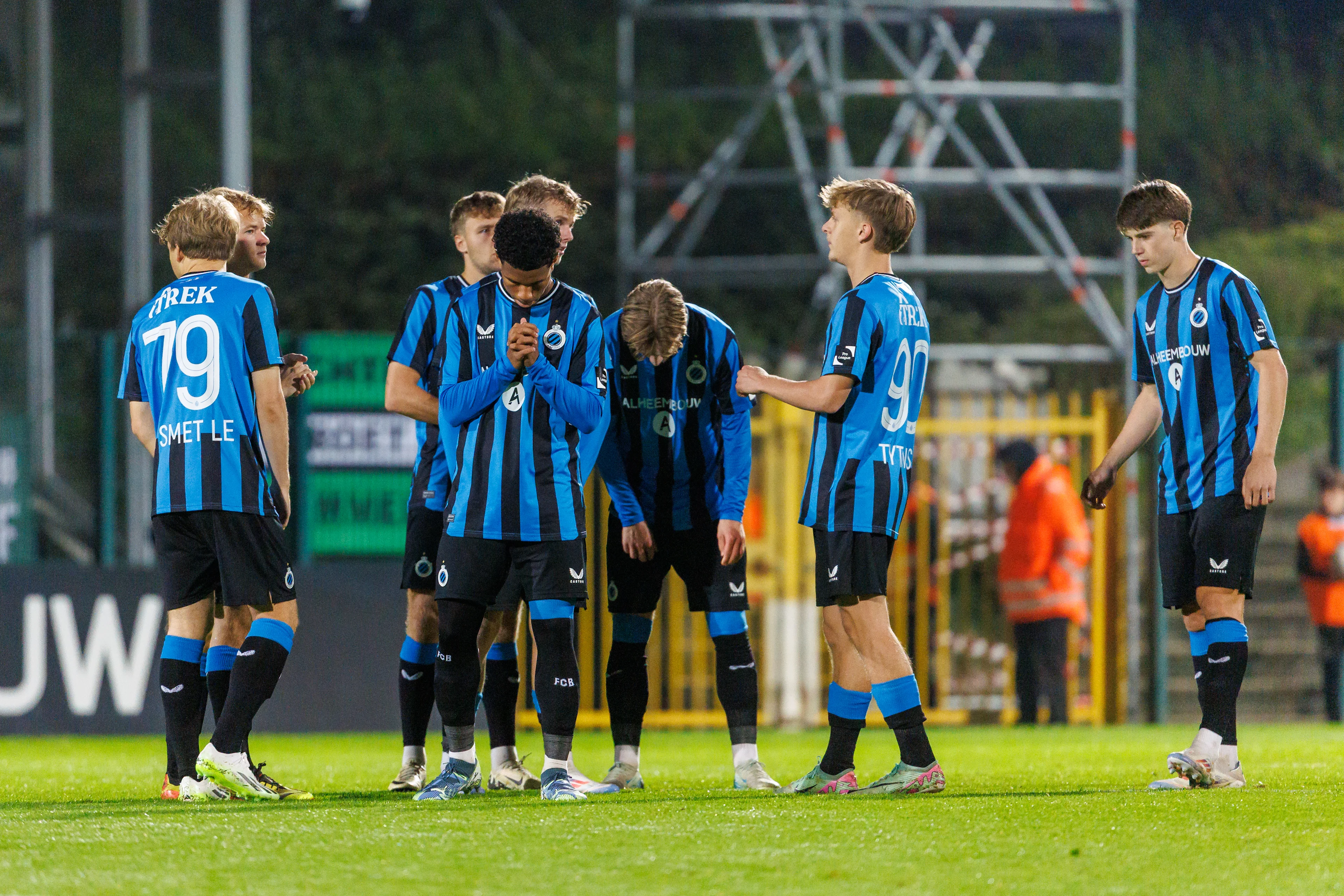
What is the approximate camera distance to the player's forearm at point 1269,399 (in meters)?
5.64

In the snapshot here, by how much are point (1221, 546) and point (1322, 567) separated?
688cm

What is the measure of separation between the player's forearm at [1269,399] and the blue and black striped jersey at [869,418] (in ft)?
3.37

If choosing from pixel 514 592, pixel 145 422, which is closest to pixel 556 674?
pixel 514 592

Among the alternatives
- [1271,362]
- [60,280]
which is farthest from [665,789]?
[60,280]

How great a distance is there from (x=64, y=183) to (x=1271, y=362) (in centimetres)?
1116

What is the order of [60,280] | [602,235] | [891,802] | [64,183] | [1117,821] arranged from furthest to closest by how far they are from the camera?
[602,235], [60,280], [64,183], [891,802], [1117,821]

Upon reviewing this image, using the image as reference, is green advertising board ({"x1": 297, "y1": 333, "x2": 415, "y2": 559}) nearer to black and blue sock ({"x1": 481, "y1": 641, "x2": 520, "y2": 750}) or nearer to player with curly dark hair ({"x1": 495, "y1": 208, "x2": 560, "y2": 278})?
black and blue sock ({"x1": 481, "y1": 641, "x2": 520, "y2": 750})

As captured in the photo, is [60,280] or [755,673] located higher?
[60,280]

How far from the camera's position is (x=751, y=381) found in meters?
5.52

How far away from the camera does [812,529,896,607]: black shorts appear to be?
548 centimetres

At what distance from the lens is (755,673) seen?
6121mm

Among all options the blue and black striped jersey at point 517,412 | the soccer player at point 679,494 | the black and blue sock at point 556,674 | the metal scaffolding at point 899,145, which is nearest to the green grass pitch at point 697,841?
the black and blue sock at point 556,674

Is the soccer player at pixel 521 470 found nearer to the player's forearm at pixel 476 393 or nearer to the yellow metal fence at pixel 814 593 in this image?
the player's forearm at pixel 476 393

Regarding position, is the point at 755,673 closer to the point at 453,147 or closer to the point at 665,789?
the point at 665,789
